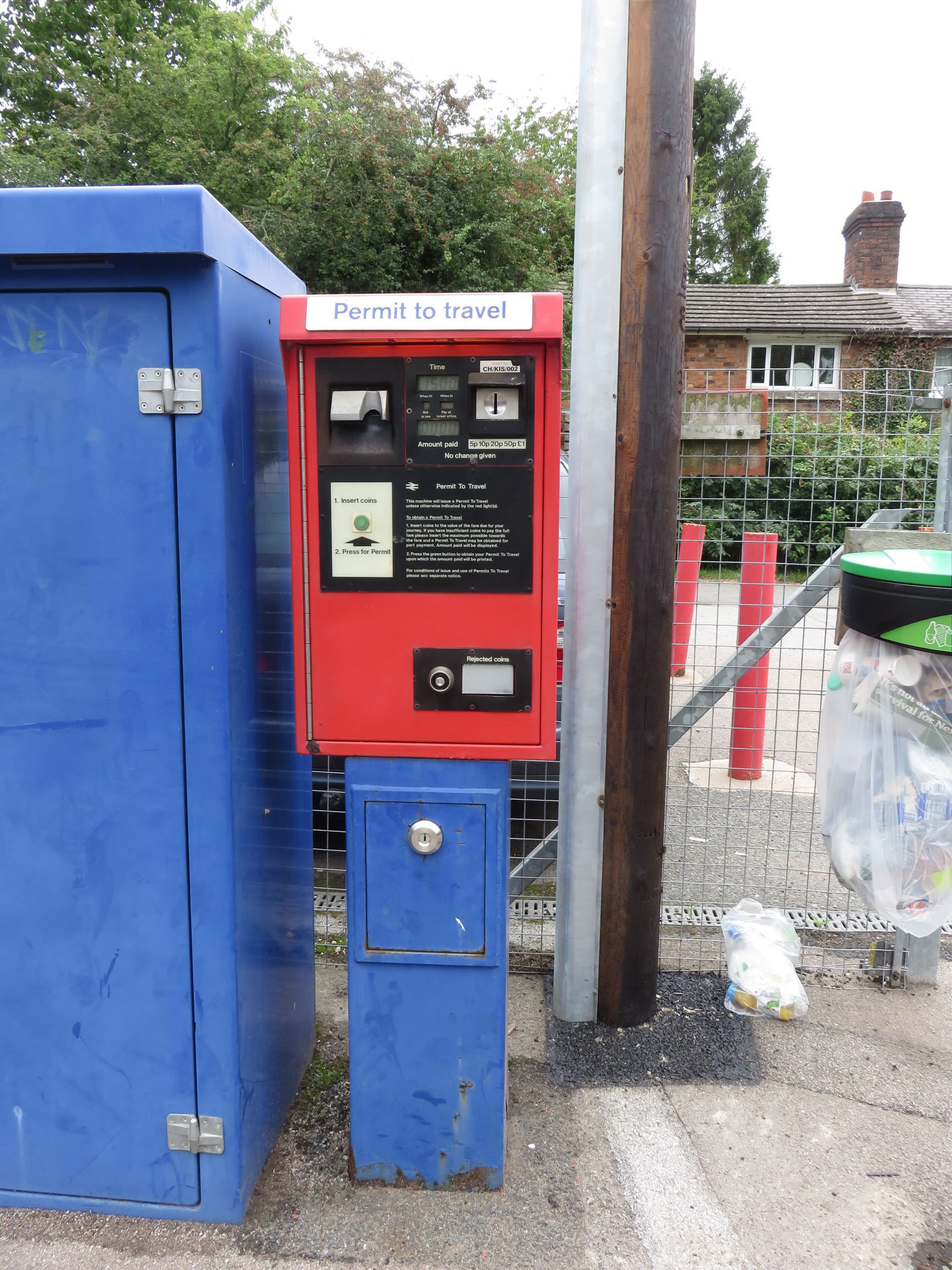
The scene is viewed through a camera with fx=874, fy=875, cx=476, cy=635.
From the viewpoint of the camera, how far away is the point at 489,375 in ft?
5.91

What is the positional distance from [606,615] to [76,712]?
4.76 feet

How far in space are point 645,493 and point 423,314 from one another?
3.28 feet

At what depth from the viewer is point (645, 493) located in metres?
2.54

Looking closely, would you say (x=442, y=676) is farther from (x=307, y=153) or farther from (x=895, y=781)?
(x=307, y=153)

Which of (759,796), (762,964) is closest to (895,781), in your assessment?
(762,964)

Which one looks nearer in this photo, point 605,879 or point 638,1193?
point 638,1193

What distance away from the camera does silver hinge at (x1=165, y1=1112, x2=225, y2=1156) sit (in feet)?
6.44

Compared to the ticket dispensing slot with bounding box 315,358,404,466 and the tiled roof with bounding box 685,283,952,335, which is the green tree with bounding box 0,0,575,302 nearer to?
the tiled roof with bounding box 685,283,952,335

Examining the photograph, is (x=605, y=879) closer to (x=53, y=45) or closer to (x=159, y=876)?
(x=159, y=876)

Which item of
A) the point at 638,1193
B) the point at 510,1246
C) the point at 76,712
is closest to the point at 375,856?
the point at 76,712

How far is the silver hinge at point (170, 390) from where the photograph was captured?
177cm

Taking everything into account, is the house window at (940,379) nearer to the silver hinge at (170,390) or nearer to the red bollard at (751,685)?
the red bollard at (751,685)

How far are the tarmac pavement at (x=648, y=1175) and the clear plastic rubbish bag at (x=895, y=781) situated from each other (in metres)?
0.57

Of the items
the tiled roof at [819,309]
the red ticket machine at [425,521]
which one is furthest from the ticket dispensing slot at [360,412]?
the tiled roof at [819,309]
